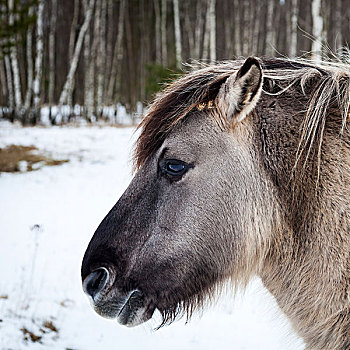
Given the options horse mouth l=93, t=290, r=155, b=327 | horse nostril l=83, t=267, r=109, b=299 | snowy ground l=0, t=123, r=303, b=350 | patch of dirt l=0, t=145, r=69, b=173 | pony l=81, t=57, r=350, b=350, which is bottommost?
snowy ground l=0, t=123, r=303, b=350

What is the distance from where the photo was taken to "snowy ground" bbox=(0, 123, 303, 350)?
4.24m

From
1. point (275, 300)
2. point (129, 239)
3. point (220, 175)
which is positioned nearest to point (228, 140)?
point (220, 175)

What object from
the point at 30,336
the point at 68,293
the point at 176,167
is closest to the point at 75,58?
the point at 68,293

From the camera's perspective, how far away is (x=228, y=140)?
6.90 ft

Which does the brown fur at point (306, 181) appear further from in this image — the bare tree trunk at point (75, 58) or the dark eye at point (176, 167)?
the bare tree trunk at point (75, 58)

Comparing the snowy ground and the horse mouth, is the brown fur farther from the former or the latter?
the horse mouth

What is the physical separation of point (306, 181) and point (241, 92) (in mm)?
530

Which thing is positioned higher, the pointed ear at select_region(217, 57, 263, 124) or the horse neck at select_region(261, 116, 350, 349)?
the pointed ear at select_region(217, 57, 263, 124)

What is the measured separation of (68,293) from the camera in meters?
5.18

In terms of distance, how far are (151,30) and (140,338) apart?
91.4ft

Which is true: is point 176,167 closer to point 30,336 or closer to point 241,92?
point 241,92

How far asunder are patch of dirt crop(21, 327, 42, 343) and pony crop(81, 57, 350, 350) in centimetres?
244

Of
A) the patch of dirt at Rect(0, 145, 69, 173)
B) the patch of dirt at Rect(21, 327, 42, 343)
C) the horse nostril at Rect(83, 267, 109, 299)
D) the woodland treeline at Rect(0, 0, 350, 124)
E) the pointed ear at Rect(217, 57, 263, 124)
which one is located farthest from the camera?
the woodland treeline at Rect(0, 0, 350, 124)

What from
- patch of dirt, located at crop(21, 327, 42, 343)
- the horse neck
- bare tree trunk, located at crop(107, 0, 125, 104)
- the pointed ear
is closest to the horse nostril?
the horse neck
